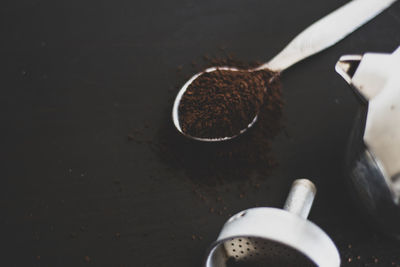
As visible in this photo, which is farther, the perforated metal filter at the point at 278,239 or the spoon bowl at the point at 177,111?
the spoon bowl at the point at 177,111

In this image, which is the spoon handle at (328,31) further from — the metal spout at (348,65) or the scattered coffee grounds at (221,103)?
the metal spout at (348,65)

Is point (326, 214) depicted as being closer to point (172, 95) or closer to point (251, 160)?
point (251, 160)

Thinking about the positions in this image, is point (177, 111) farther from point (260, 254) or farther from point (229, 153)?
point (260, 254)

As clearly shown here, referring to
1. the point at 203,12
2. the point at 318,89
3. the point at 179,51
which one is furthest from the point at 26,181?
the point at 318,89

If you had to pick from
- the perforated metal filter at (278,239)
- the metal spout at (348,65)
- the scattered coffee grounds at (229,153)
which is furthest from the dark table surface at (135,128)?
the metal spout at (348,65)

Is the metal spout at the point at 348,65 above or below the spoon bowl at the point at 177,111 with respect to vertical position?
above

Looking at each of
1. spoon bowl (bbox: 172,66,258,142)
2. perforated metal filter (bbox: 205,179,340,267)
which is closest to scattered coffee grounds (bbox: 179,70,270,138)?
spoon bowl (bbox: 172,66,258,142)
